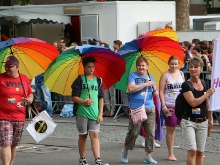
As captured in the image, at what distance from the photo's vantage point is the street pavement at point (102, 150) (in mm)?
10852

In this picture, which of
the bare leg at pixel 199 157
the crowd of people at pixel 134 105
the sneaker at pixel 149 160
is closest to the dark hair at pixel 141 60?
the crowd of people at pixel 134 105

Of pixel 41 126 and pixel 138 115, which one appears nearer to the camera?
pixel 41 126

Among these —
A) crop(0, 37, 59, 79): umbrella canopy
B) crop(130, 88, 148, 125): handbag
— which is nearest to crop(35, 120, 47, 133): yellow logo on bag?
crop(0, 37, 59, 79): umbrella canopy

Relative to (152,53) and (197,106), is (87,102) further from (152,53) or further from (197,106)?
(197,106)

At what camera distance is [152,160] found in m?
10.6

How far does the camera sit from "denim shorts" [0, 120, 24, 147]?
945 centimetres

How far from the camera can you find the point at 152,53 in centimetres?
1115

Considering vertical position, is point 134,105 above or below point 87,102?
below

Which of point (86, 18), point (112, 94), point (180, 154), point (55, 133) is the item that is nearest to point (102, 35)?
point (86, 18)

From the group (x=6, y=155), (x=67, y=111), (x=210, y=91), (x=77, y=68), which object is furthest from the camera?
(x=67, y=111)

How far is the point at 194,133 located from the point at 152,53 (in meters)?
2.72

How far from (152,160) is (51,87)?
2.08 meters

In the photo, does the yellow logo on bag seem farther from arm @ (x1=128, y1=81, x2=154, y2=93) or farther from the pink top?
the pink top

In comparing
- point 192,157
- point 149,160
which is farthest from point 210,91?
point 149,160
